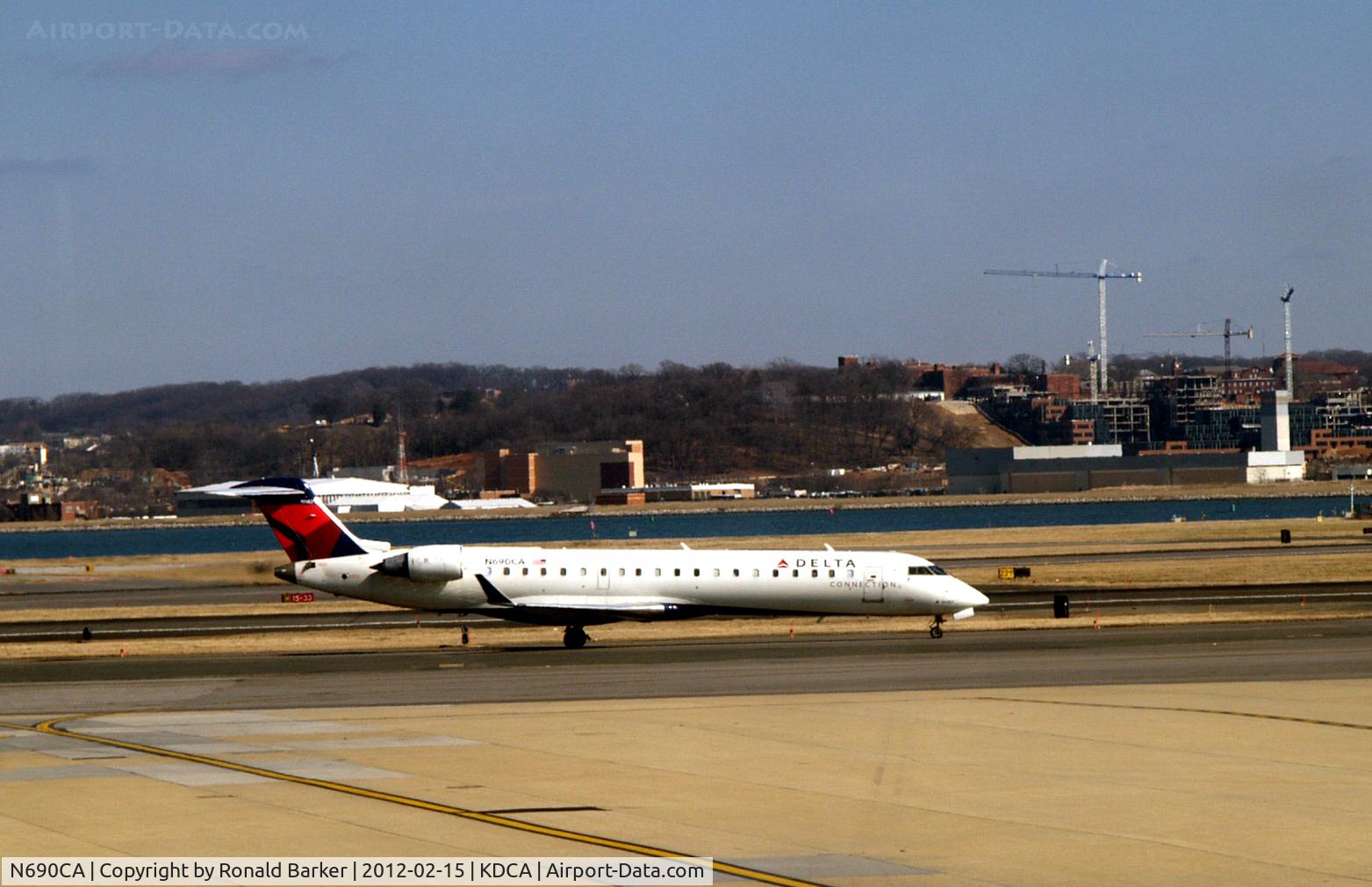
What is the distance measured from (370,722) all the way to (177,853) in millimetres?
11954

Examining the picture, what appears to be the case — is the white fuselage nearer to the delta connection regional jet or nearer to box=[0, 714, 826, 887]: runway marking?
the delta connection regional jet

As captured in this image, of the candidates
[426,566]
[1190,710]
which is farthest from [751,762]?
[426,566]

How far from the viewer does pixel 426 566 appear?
46688mm

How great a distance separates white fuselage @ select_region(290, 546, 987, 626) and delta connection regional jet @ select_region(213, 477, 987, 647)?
0.03 metres

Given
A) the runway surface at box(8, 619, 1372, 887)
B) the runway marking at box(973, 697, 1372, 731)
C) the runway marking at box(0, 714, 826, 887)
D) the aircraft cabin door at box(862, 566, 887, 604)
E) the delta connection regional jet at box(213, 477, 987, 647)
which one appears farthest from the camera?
the aircraft cabin door at box(862, 566, 887, 604)

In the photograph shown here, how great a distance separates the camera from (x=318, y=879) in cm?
1678

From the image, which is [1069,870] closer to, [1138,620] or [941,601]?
[941,601]

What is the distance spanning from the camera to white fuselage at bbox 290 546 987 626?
1849 inches

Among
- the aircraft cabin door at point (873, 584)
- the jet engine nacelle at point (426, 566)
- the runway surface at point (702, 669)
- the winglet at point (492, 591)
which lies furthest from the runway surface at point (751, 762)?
the aircraft cabin door at point (873, 584)

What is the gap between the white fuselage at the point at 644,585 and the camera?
47.0 meters

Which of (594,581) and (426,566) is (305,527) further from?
(594,581)

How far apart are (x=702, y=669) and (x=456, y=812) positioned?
18.6 metres

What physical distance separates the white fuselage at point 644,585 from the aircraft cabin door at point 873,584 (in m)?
0.03

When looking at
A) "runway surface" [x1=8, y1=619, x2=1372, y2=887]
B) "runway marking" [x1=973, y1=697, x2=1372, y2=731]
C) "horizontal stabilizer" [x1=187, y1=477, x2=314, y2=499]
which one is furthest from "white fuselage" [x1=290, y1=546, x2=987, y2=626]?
"runway marking" [x1=973, y1=697, x2=1372, y2=731]
